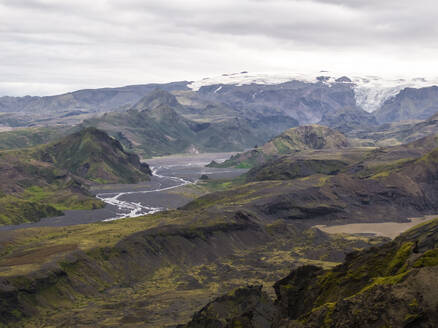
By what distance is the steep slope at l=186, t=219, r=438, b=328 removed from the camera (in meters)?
71.7

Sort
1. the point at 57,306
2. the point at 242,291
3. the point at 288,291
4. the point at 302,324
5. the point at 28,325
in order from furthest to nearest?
1. the point at 57,306
2. the point at 28,325
3. the point at 242,291
4. the point at 288,291
5. the point at 302,324

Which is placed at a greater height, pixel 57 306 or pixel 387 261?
pixel 387 261

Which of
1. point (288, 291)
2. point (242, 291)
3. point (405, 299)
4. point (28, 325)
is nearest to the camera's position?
point (405, 299)

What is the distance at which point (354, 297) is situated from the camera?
78.9 metres

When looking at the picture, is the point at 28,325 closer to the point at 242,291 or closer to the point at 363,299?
the point at 242,291

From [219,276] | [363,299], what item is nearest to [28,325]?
[219,276]

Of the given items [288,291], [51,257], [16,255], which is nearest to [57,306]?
[51,257]

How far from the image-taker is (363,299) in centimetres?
7662

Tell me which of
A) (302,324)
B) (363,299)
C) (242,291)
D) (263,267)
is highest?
(363,299)

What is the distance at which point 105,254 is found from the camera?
19050cm

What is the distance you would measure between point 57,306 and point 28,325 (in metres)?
14.3

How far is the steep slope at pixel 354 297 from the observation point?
2822 inches

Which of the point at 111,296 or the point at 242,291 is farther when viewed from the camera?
the point at 111,296

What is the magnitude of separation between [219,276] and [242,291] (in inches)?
2236
